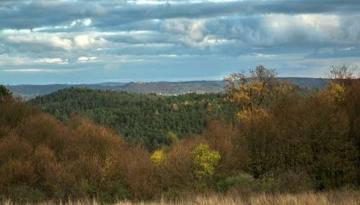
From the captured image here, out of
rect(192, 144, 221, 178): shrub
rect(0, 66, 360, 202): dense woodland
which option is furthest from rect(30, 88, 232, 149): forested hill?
rect(192, 144, 221, 178): shrub

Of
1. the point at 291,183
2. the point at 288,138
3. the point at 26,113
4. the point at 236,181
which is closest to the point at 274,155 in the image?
the point at 288,138

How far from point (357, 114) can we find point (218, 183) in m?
12.3

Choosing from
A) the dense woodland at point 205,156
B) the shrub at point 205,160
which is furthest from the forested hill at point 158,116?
the shrub at point 205,160

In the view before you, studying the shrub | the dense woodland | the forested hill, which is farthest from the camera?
the forested hill

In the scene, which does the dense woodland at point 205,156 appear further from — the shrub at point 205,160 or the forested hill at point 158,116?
the forested hill at point 158,116

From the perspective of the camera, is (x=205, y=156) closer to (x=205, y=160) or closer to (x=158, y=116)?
(x=205, y=160)

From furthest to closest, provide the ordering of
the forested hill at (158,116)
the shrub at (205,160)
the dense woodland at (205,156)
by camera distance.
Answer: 1. the forested hill at (158,116)
2. the shrub at (205,160)
3. the dense woodland at (205,156)

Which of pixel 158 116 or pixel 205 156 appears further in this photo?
pixel 158 116

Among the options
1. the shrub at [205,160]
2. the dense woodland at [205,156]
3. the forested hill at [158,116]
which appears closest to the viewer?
the dense woodland at [205,156]

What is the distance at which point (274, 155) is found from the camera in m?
44.4

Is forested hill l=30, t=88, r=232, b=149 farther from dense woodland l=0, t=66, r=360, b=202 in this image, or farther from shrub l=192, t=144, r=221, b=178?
shrub l=192, t=144, r=221, b=178

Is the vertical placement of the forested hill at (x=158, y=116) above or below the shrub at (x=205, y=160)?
below

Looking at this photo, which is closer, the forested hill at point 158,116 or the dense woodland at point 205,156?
the dense woodland at point 205,156

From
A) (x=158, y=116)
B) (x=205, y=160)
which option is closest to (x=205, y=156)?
(x=205, y=160)
